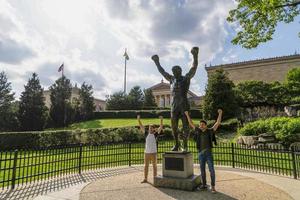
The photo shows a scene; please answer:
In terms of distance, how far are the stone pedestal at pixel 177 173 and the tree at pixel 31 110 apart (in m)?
34.1

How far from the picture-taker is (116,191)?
7.25 meters

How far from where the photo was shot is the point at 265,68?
5522 centimetres

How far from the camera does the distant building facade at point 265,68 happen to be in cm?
5291

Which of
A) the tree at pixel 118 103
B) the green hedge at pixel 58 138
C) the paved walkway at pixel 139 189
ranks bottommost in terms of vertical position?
the paved walkway at pixel 139 189

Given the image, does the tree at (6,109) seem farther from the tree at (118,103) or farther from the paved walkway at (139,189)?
the paved walkway at (139,189)

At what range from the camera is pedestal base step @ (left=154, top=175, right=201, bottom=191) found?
23.9 ft

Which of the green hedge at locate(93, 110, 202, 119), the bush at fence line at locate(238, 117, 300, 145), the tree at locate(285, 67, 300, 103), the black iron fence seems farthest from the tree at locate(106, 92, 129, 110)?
the black iron fence

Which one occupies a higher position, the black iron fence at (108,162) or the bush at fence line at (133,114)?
the bush at fence line at (133,114)

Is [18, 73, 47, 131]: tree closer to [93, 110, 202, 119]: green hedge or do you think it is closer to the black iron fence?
[93, 110, 202, 119]: green hedge

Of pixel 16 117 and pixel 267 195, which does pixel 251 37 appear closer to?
pixel 267 195

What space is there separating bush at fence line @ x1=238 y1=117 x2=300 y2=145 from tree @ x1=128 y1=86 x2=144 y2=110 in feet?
122

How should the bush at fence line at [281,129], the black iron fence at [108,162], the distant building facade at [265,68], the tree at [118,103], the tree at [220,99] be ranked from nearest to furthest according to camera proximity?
the black iron fence at [108,162] → the bush at fence line at [281,129] → the tree at [220,99] → the distant building facade at [265,68] → the tree at [118,103]

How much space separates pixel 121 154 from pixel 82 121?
3515 centimetres

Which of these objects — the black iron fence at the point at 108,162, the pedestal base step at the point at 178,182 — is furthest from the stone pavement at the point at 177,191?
the black iron fence at the point at 108,162
